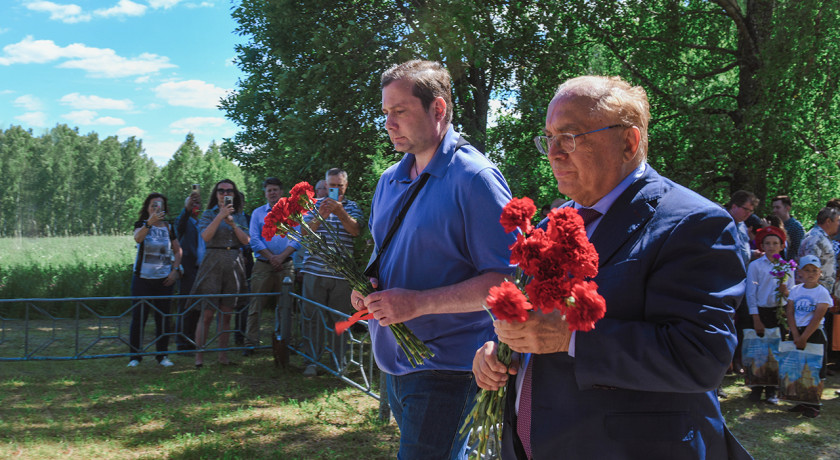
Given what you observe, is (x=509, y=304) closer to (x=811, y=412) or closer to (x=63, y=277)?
(x=811, y=412)

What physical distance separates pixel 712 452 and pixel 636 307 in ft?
1.40

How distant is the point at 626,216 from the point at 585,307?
424 mm

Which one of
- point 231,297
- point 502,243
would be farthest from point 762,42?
point 502,243

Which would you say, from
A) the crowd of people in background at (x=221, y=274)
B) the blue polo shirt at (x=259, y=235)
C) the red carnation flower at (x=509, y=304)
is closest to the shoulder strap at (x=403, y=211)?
the red carnation flower at (x=509, y=304)

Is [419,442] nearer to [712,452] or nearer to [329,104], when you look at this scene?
[712,452]

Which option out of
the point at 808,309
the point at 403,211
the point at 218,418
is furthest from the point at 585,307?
the point at 808,309

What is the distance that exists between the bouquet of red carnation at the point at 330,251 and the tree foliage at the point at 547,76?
763 centimetres

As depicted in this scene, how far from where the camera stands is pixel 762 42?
41.4 feet

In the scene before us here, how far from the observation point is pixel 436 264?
2469mm

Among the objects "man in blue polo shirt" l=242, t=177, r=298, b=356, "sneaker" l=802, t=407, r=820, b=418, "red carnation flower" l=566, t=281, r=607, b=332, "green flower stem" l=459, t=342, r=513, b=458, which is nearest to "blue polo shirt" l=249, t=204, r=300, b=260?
"man in blue polo shirt" l=242, t=177, r=298, b=356

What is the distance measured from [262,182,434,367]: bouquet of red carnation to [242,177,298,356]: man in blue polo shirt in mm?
5394

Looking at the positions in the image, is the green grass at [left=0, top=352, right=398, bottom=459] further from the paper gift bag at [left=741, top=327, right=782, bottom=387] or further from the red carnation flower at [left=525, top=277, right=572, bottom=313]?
the paper gift bag at [left=741, top=327, right=782, bottom=387]

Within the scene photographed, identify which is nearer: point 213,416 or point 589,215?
point 589,215

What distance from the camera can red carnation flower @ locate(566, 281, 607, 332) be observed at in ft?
4.59
